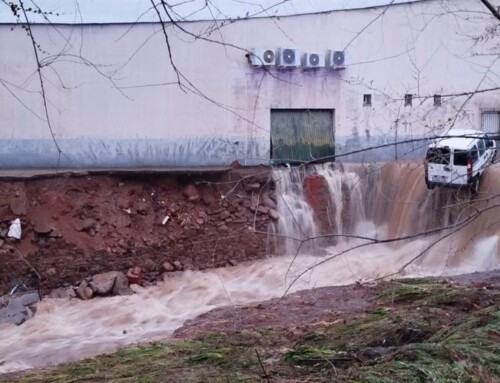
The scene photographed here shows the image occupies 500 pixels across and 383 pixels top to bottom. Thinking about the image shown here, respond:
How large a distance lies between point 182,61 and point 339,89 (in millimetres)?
4016

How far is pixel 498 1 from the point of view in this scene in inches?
541

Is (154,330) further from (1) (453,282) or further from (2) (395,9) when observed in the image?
(2) (395,9)

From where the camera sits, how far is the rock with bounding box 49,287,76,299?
45.0ft

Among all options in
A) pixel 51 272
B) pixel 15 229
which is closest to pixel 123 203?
pixel 51 272

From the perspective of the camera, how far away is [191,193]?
1562cm

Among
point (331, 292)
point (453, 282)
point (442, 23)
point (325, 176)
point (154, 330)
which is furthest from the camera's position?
point (442, 23)

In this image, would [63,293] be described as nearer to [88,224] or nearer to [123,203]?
[88,224]

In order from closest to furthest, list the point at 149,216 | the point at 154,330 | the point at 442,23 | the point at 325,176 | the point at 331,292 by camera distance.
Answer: the point at 331,292 < the point at 154,330 < the point at 149,216 < the point at 325,176 < the point at 442,23

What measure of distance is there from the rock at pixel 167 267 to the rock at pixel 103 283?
1.13 meters

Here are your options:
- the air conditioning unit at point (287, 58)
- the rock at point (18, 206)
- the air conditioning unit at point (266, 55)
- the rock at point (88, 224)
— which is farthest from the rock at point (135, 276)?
the air conditioning unit at point (287, 58)

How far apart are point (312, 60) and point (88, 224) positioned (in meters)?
6.72

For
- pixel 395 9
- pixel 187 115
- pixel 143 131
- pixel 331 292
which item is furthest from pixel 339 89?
pixel 331 292

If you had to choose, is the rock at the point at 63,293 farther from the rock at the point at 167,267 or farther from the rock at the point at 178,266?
the rock at the point at 178,266

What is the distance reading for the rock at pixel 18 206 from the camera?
564 inches
